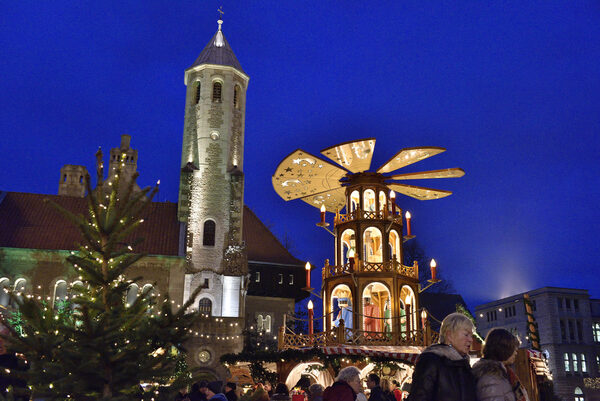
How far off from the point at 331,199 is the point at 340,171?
349 cm

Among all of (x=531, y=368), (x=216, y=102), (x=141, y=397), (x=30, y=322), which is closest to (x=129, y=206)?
(x=30, y=322)

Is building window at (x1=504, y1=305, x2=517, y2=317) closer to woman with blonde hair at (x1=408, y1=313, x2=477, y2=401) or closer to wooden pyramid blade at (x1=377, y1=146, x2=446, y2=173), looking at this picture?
wooden pyramid blade at (x1=377, y1=146, x2=446, y2=173)

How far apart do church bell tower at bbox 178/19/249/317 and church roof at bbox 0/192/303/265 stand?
149 cm

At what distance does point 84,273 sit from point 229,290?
96.0 feet

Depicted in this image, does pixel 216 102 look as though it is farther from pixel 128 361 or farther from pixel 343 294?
pixel 128 361

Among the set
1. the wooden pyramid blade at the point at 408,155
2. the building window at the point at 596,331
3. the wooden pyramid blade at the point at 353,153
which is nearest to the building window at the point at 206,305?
the wooden pyramid blade at the point at 353,153

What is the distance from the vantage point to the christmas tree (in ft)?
21.2

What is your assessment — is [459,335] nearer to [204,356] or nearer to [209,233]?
[204,356]

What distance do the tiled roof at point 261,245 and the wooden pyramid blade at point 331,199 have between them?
699 inches

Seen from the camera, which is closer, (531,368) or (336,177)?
(531,368)

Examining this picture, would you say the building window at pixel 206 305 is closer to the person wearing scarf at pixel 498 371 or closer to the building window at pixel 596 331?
the person wearing scarf at pixel 498 371

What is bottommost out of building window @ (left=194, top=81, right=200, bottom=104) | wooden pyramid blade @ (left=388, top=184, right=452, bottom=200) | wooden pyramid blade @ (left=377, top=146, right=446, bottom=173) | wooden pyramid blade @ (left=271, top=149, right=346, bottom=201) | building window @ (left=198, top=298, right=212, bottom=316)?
building window @ (left=198, top=298, right=212, bottom=316)

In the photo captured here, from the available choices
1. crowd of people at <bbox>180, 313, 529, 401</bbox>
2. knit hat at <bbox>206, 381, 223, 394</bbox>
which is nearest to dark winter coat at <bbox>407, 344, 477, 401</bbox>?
crowd of people at <bbox>180, 313, 529, 401</bbox>

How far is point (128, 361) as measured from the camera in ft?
22.6
